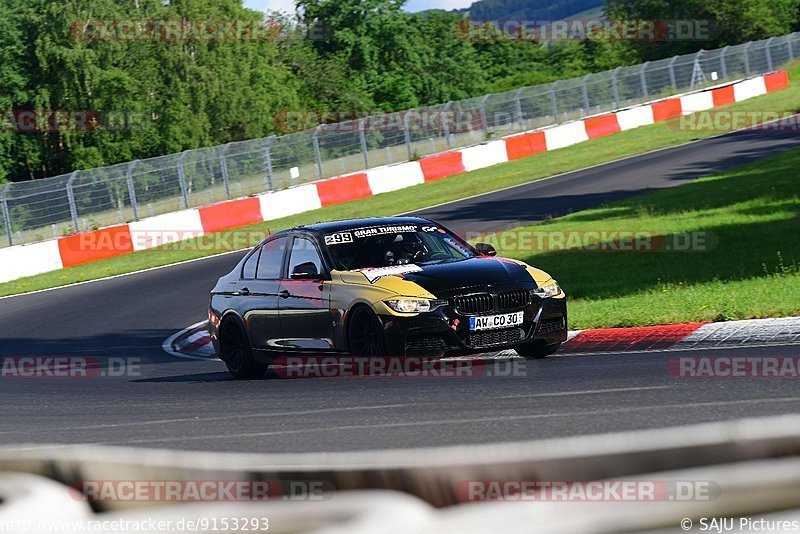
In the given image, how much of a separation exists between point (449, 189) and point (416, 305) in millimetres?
24410

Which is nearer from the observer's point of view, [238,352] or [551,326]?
[551,326]

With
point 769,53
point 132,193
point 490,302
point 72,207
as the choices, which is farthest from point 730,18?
point 490,302

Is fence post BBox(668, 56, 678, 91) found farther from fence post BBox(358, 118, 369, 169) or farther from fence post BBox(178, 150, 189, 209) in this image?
fence post BBox(178, 150, 189, 209)

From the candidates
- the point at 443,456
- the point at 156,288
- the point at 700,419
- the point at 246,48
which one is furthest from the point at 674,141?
the point at 246,48

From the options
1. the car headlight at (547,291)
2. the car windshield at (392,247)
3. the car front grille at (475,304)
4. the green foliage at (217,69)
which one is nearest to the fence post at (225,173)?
the car windshield at (392,247)

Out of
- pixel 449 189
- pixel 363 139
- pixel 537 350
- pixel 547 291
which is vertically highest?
pixel 363 139

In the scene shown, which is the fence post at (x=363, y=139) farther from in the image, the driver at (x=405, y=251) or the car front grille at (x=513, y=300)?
the car front grille at (x=513, y=300)

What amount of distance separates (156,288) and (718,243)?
10.7 metres

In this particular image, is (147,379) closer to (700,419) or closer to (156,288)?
(700,419)

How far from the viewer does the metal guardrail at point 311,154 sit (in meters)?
30.9

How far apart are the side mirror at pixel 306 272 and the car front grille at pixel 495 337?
1.92 m

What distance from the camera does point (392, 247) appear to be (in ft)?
38.4

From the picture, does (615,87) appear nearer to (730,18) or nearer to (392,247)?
(730,18)

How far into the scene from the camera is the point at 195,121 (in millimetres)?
68875
